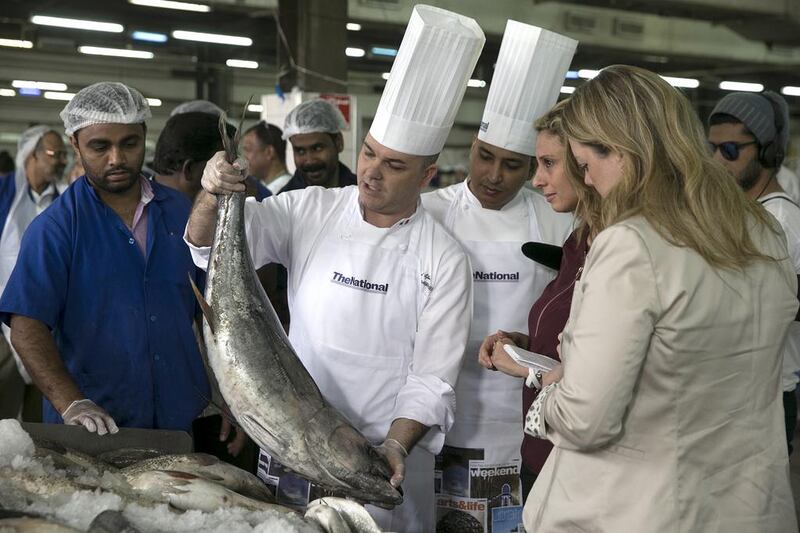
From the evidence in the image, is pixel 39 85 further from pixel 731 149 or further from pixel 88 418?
pixel 88 418

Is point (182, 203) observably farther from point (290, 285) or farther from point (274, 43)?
point (274, 43)

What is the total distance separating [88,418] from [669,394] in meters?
1.27

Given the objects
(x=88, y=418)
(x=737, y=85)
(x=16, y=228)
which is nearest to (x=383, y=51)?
(x=737, y=85)

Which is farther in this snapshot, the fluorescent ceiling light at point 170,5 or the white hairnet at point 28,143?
the fluorescent ceiling light at point 170,5

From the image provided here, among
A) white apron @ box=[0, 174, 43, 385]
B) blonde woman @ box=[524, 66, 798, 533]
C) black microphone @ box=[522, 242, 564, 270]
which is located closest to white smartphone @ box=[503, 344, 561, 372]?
blonde woman @ box=[524, 66, 798, 533]

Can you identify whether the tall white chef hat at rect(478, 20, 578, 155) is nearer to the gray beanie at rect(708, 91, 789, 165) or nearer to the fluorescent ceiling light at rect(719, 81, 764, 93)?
the gray beanie at rect(708, 91, 789, 165)

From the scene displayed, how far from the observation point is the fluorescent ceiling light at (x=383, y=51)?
42.1 ft

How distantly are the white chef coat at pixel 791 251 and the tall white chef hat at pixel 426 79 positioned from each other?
1.21 m

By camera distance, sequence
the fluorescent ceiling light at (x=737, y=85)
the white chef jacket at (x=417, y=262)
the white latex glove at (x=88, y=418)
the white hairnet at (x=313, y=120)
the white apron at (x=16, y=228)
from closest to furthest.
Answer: the white latex glove at (x=88, y=418), the white chef jacket at (x=417, y=262), the white hairnet at (x=313, y=120), the white apron at (x=16, y=228), the fluorescent ceiling light at (x=737, y=85)

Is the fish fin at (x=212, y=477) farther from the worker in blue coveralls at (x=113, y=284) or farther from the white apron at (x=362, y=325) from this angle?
the worker in blue coveralls at (x=113, y=284)

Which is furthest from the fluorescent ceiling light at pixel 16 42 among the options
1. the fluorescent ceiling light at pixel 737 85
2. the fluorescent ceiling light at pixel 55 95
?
the fluorescent ceiling light at pixel 737 85

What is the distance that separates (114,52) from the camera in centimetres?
1464

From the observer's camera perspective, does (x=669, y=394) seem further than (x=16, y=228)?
No

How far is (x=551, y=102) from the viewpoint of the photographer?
2.80m
